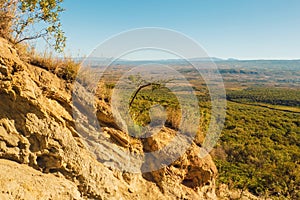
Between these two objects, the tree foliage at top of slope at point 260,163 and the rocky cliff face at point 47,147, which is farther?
the tree foliage at top of slope at point 260,163

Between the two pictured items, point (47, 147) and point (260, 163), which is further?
point (260, 163)

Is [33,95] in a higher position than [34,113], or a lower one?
higher

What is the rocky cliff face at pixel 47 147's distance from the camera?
3.84 m

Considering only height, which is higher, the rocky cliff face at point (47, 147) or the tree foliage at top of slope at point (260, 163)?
the rocky cliff face at point (47, 147)

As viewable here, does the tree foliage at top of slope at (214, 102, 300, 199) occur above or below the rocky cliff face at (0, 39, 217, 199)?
below

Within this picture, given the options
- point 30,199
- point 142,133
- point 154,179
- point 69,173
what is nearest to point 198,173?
point 154,179

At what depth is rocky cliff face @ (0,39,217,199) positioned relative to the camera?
3.84 m

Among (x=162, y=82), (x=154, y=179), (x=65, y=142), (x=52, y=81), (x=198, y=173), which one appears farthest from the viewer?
(x=162, y=82)

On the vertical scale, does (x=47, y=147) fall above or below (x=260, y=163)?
above

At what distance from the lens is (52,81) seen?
502 centimetres

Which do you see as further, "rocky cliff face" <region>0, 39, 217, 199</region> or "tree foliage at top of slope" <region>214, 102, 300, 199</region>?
"tree foliage at top of slope" <region>214, 102, 300, 199</region>

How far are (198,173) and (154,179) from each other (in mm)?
1354

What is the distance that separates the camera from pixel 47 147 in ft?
14.1

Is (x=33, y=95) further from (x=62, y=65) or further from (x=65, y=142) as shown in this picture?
(x=62, y=65)
